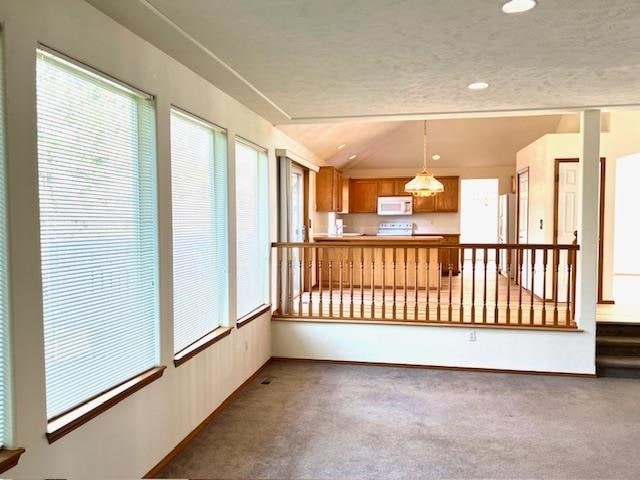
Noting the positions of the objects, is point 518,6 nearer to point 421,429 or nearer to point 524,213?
point 421,429

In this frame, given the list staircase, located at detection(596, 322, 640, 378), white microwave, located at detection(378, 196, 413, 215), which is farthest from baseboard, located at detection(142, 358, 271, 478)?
white microwave, located at detection(378, 196, 413, 215)

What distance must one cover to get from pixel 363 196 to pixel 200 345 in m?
6.82

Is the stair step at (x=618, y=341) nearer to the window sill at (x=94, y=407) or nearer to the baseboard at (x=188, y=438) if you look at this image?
the baseboard at (x=188, y=438)

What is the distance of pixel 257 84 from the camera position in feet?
11.7

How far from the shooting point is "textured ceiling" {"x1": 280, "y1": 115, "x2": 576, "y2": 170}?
7.68 meters

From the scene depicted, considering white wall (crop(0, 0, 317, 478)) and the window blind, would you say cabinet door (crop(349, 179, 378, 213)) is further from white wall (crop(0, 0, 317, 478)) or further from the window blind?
the window blind

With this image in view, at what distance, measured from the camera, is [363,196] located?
9.66 metres

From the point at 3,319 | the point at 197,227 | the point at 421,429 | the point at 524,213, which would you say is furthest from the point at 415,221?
the point at 3,319

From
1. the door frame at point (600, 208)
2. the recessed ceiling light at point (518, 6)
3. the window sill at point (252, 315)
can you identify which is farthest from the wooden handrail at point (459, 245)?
the recessed ceiling light at point (518, 6)

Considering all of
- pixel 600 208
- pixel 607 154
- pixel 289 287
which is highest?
pixel 607 154


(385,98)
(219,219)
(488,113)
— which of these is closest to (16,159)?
(219,219)

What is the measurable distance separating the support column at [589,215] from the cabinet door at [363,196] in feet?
17.7

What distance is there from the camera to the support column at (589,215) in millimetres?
4320

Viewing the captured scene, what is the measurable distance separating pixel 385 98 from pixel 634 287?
5.83 metres
